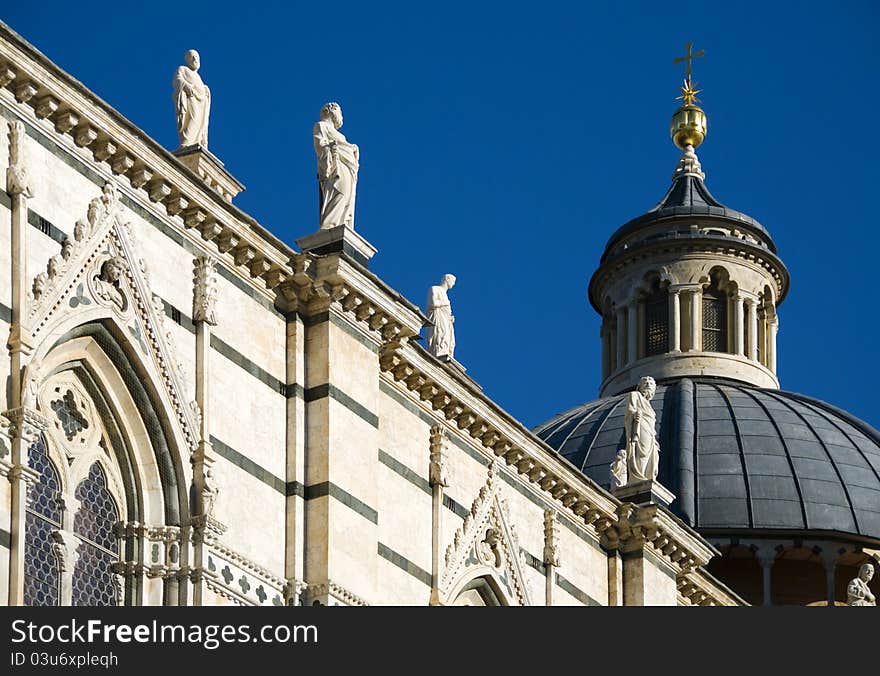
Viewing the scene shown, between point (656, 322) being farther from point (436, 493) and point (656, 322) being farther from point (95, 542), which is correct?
point (95, 542)

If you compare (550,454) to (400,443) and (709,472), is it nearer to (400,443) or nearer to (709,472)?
(400,443)

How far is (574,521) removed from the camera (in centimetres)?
3856

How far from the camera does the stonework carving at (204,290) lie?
103 feet

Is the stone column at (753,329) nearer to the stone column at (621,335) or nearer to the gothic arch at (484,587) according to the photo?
the stone column at (621,335)

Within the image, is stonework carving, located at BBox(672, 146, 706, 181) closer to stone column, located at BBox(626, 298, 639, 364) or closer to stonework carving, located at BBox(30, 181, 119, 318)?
stone column, located at BBox(626, 298, 639, 364)

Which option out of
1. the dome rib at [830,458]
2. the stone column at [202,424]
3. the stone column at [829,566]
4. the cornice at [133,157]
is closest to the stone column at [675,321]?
the dome rib at [830,458]

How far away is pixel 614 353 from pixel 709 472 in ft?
27.3

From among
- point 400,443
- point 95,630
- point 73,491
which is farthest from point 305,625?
point 400,443

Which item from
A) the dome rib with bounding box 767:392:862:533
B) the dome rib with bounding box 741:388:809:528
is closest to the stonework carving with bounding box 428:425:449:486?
the dome rib with bounding box 741:388:809:528

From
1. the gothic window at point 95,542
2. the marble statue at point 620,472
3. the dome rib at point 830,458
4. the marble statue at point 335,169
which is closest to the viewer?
the gothic window at point 95,542

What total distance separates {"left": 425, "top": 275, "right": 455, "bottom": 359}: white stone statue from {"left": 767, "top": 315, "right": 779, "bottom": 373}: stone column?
77.3ft

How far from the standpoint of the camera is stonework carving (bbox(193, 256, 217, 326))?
3127 cm

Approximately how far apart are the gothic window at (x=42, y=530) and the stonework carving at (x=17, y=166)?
2.53 m

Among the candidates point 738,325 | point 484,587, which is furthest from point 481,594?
point 738,325
